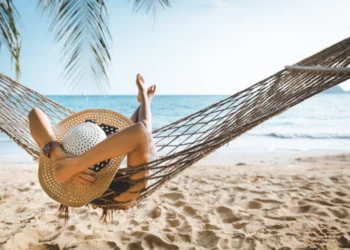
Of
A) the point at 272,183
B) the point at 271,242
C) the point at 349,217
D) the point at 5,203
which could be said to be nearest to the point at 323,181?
the point at 272,183

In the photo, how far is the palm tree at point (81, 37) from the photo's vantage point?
1289mm

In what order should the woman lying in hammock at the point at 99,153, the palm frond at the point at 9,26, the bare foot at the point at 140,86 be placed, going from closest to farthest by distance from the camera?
the woman lying in hammock at the point at 99,153 < the palm frond at the point at 9,26 < the bare foot at the point at 140,86

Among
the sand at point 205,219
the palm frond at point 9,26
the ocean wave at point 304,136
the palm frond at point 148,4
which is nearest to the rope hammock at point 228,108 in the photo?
the palm frond at point 9,26

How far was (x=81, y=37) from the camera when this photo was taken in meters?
1.36

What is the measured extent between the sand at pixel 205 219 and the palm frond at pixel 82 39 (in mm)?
819

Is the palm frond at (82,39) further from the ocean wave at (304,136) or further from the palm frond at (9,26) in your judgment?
the ocean wave at (304,136)

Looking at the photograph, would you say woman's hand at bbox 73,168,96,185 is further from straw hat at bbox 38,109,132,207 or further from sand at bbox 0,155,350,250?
sand at bbox 0,155,350,250

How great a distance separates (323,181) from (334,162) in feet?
4.77

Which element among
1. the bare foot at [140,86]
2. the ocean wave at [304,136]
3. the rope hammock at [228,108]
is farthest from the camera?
the ocean wave at [304,136]

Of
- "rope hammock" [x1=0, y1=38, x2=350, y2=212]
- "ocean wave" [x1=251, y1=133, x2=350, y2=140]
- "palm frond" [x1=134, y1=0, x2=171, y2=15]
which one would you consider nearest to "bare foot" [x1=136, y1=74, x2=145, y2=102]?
"rope hammock" [x1=0, y1=38, x2=350, y2=212]

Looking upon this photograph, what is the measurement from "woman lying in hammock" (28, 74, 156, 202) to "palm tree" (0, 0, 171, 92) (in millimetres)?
217

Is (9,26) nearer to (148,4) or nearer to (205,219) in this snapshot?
(148,4)

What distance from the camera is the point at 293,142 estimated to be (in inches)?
262

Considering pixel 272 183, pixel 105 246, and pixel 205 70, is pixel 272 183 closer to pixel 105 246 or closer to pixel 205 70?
pixel 105 246
